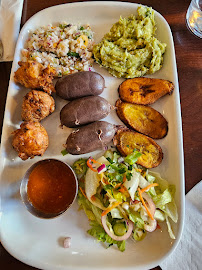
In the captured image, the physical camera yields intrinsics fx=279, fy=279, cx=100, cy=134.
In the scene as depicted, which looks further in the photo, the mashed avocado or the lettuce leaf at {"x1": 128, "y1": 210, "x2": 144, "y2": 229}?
the mashed avocado

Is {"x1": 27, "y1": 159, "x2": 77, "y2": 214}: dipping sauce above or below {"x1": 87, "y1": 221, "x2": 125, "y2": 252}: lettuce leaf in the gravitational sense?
above

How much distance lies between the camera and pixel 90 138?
242cm

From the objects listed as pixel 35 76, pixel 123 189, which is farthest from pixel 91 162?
pixel 35 76

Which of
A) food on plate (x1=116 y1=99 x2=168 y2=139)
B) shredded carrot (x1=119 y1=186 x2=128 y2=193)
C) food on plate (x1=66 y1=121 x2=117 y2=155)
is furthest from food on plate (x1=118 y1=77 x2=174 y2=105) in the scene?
shredded carrot (x1=119 y1=186 x2=128 y2=193)

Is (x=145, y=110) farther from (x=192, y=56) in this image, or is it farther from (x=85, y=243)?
(x=85, y=243)

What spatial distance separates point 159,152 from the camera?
2469 millimetres

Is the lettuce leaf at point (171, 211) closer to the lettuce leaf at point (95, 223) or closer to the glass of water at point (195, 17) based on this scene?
the lettuce leaf at point (95, 223)

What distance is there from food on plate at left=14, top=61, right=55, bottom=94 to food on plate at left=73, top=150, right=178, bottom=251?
30.9 inches

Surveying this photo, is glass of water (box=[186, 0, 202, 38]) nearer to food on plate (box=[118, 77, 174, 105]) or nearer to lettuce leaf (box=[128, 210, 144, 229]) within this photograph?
food on plate (box=[118, 77, 174, 105])

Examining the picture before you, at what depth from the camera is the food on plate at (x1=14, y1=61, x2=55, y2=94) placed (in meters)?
2.47

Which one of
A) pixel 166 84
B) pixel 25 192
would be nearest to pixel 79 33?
pixel 166 84

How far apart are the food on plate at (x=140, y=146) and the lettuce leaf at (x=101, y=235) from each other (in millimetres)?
660

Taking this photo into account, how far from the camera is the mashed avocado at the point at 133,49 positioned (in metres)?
2.58

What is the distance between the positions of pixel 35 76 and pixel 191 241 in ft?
6.55
